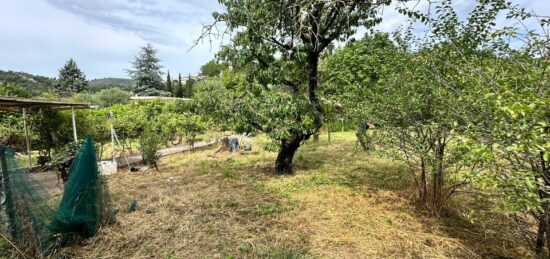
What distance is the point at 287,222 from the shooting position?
4.24 m

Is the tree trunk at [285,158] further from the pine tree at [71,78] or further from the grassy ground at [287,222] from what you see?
the pine tree at [71,78]

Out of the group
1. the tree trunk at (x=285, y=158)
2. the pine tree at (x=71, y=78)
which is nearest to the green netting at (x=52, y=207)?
the tree trunk at (x=285, y=158)

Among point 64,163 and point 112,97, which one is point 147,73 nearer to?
point 112,97

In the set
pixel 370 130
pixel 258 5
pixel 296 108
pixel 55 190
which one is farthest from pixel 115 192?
pixel 370 130

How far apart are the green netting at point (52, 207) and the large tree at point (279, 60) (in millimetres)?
3389

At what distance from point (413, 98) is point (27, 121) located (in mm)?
10093

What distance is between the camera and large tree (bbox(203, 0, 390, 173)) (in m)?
6.08

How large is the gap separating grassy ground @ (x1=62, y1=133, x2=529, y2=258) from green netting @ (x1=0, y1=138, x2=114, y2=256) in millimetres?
199

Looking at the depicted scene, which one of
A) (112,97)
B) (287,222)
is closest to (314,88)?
(287,222)

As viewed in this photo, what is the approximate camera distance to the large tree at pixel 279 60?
6.08 metres

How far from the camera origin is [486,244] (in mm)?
3627

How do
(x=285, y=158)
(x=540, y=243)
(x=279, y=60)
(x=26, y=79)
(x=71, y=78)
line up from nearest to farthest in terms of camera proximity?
(x=540, y=243) < (x=279, y=60) < (x=285, y=158) < (x=71, y=78) < (x=26, y=79)

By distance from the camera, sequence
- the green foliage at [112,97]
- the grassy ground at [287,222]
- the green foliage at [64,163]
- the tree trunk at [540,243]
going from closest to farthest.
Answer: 1. the tree trunk at [540,243]
2. the grassy ground at [287,222]
3. the green foliage at [64,163]
4. the green foliage at [112,97]

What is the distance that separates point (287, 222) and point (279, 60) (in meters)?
3.77
